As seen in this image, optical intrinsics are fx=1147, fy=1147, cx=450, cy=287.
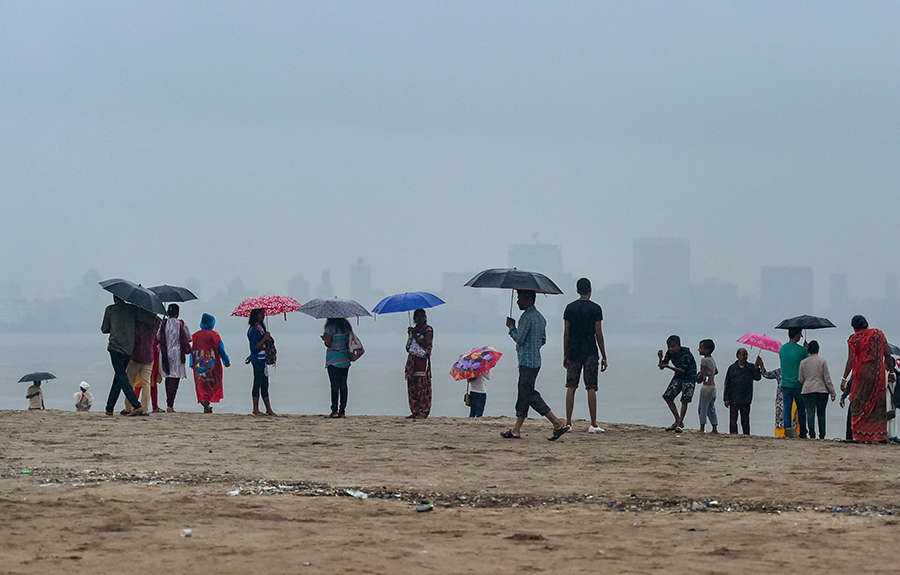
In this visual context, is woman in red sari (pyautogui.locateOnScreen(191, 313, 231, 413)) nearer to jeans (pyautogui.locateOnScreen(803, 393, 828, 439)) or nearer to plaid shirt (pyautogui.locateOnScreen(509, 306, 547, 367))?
plaid shirt (pyautogui.locateOnScreen(509, 306, 547, 367))

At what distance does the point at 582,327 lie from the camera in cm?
1366

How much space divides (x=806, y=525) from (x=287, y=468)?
191 inches

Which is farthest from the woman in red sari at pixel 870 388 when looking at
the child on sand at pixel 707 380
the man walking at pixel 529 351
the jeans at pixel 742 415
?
the man walking at pixel 529 351

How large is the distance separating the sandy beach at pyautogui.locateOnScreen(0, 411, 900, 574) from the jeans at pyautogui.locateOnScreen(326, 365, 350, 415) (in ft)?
8.77

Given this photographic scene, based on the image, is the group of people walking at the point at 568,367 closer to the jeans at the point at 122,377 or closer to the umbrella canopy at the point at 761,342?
the jeans at the point at 122,377

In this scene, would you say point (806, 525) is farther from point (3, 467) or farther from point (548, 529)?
point (3, 467)

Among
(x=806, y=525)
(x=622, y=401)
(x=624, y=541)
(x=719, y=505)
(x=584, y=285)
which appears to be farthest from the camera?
(x=622, y=401)

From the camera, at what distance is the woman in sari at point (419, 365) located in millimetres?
16672

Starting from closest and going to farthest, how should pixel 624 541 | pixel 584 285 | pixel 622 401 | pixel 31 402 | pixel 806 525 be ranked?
pixel 624 541 < pixel 806 525 < pixel 584 285 < pixel 31 402 < pixel 622 401

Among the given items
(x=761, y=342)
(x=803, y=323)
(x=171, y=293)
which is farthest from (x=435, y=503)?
(x=171, y=293)

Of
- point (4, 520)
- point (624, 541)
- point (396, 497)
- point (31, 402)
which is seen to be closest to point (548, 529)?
point (624, 541)

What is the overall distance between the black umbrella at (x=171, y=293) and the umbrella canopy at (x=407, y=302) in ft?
10.7

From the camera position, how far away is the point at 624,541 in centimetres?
732

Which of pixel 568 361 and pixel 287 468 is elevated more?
pixel 568 361
